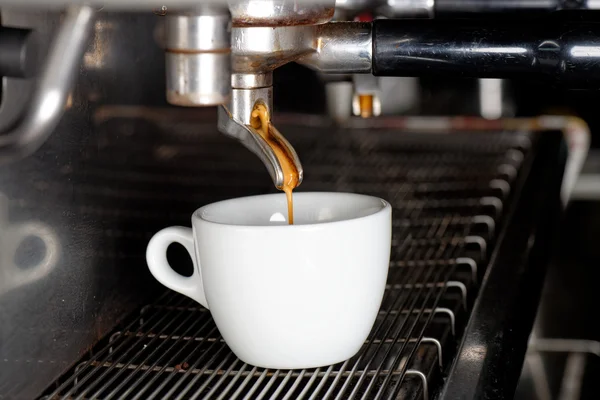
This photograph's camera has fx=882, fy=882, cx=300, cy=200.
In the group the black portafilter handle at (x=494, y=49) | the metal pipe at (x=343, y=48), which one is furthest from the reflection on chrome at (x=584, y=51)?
the metal pipe at (x=343, y=48)

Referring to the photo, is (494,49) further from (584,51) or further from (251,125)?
(251,125)

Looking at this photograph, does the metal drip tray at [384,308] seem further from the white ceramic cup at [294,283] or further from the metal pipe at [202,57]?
the metal pipe at [202,57]

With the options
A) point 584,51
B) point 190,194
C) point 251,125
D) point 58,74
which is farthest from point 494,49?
point 190,194

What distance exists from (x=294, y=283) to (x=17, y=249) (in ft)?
0.51

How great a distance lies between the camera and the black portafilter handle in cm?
52

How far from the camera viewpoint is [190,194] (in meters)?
0.82

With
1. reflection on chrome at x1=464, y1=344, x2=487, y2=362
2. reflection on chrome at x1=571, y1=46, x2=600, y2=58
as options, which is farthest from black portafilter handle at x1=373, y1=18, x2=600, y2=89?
reflection on chrome at x1=464, y1=344, x2=487, y2=362

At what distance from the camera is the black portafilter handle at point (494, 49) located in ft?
1.71

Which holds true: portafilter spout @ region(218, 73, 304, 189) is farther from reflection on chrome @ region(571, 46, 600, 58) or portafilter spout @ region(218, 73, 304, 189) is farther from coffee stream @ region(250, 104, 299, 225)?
reflection on chrome @ region(571, 46, 600, 58)

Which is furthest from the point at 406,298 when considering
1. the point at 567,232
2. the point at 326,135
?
the point at 567,232

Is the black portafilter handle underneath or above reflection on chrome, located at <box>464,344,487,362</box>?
above

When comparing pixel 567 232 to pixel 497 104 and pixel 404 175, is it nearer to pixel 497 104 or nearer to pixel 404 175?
pixel 497 104

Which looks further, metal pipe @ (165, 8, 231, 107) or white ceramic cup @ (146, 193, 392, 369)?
white ceramic cup @ (146, 193, 392, 369)

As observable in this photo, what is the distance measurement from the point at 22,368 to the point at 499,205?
52 cm
